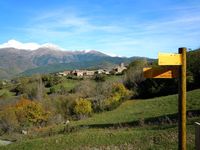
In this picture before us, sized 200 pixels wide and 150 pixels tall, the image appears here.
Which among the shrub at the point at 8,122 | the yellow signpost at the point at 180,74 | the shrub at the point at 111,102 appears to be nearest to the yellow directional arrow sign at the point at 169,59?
the yellow signpost at the point at 180,74

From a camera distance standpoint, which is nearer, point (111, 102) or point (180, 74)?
point (180, 74)

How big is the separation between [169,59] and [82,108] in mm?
48118

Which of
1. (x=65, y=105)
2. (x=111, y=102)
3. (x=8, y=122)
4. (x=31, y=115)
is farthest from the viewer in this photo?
(x=65, y=105)

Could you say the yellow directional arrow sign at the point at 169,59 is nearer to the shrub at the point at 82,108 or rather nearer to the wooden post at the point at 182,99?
the wooden post at the point at 182,99

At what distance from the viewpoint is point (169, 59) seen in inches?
295

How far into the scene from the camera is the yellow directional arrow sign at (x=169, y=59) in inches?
291

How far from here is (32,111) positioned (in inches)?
2088

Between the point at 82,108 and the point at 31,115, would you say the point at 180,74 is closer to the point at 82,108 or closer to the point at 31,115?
the point at 31,115

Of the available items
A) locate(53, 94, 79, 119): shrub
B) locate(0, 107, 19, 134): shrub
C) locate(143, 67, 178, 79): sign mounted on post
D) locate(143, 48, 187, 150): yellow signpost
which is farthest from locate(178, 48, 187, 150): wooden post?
locate(53, 94, 79, 119): shrub

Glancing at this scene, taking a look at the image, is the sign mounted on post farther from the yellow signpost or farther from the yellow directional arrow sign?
the yellow directional arrow sign

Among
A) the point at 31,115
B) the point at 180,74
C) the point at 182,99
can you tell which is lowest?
the point at 31,115

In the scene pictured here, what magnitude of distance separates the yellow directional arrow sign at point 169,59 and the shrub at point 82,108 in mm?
45642

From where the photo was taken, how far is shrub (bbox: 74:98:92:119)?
53.9m

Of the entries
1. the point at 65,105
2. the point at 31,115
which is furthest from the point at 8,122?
the point at 65,105
